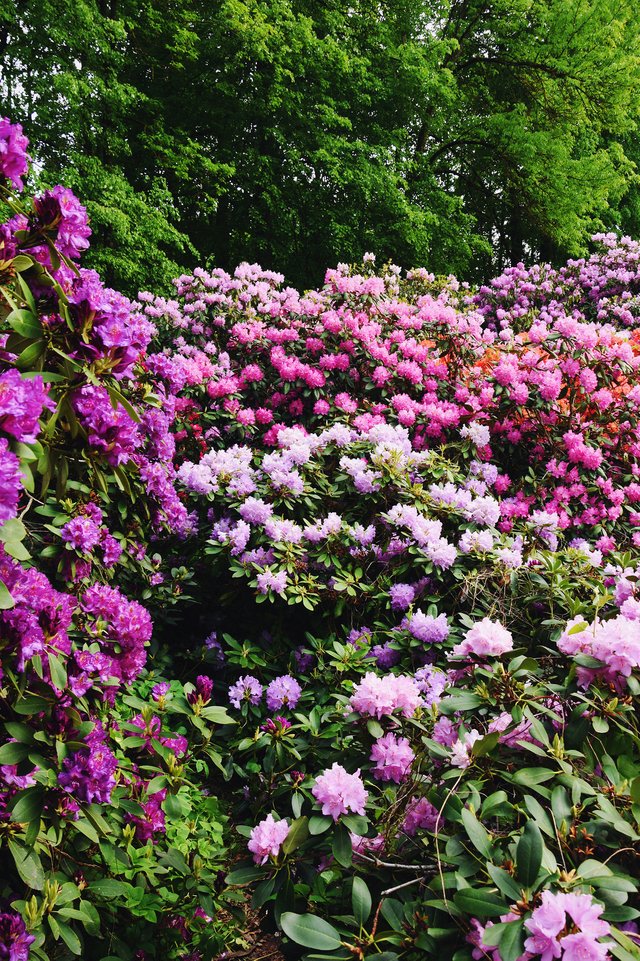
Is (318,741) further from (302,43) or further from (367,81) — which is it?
(367,81)

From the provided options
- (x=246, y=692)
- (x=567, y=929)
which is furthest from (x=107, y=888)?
(x=567, y=929)

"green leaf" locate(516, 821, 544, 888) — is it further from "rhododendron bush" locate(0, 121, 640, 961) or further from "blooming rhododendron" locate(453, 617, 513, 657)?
"blooming rhododendron" locate(453, 617, 513, 657)

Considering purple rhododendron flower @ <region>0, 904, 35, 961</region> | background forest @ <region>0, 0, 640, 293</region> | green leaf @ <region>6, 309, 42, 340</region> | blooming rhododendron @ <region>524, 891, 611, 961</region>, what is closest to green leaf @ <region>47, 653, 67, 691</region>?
purple rhododendron flower @ <region>0, 904, 35, 961</region>

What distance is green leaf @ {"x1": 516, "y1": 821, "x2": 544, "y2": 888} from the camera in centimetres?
106

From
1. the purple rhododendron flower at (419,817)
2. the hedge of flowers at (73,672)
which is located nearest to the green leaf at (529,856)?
the purple rhododendron flower at (419,817)

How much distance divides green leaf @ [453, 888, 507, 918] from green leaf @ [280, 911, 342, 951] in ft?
0.77

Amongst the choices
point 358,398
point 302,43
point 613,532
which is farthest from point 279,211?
point 613,532

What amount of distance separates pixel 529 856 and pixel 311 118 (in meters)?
10.7

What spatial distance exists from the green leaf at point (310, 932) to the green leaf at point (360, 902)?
5 centimetres

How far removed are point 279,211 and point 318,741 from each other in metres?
9.54

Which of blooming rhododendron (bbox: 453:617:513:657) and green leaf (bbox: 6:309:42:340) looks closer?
green leaf (bbox: 6:309:42:340)

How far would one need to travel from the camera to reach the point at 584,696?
146cm

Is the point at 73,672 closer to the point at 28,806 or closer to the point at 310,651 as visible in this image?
the point at 28,806

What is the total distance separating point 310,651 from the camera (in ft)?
8.89
